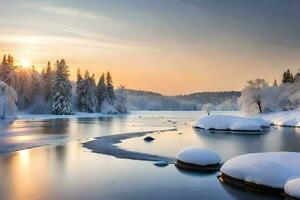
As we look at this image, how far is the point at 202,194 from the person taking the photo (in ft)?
48.2

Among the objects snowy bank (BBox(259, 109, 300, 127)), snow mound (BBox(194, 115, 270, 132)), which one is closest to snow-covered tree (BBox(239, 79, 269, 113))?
snowy bank (BBox(259, 109, 300, 127))

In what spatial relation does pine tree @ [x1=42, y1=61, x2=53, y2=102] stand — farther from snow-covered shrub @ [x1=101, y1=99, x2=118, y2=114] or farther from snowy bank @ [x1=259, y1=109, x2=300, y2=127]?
snowy bank @ [x1=259, y1=109, x2=300, y2=127]

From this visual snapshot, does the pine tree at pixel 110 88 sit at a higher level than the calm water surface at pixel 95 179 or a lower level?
higher

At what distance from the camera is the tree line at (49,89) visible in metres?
80.4

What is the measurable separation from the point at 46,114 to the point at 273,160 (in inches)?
2759

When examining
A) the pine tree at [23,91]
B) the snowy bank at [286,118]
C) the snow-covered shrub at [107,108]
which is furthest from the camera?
the snow-covered shrub at [107,108]

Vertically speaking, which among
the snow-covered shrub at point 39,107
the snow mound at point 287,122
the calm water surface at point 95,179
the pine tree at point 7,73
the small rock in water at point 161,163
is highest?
the pine tree at point 7,73

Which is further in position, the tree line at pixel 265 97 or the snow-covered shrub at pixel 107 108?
the snow-covered shrub at pixel 107 108

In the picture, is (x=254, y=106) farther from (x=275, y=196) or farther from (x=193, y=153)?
(x=275, y=196)

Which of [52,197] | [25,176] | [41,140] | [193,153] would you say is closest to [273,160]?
[193,153]

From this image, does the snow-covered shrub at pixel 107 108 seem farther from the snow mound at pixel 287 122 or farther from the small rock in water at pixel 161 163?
the small rock in water at pixel 161 163

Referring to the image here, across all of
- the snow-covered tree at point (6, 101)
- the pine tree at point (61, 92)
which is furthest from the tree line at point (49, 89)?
the snow-covered tree at point (6, 101)

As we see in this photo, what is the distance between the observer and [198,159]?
20.0 meters

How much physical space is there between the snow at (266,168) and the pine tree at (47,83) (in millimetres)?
71600
